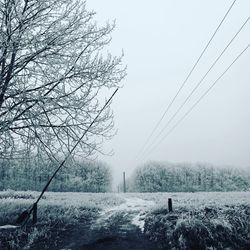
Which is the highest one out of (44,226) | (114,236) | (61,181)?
(61,181)

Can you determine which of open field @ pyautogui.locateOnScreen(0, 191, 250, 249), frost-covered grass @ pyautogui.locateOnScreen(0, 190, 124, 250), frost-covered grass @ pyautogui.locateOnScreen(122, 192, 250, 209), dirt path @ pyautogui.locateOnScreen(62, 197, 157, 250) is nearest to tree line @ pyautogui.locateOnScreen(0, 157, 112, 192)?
frost-covered grass @ pyautogui.locateOnScreen(122, 192, 250, 209)

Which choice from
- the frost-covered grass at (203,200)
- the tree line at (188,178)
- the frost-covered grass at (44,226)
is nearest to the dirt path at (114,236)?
the frost-covered grass at (44,226)

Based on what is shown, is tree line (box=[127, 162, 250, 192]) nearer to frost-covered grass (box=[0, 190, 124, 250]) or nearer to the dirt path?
frost-covered grass (box=[0, 190, 124, 250])

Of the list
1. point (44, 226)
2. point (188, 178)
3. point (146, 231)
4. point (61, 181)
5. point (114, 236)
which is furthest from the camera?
point (188, 178)

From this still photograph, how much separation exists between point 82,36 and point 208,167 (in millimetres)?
65751

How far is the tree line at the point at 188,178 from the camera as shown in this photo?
63875mm

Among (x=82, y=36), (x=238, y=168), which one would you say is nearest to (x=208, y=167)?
(x=238, y=168)

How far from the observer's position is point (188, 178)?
65.8 m

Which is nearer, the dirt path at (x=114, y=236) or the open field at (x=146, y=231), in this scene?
the open field at (x=146, y=231)

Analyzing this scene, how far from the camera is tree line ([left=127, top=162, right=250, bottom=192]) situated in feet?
210

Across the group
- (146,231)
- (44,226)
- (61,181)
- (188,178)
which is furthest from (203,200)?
(188,178)

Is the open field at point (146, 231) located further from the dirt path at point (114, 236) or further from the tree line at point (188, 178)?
the tree line at point (188, 178)

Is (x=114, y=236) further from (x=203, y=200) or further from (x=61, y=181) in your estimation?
(x=61, y=181)

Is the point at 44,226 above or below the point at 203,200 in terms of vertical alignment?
below
